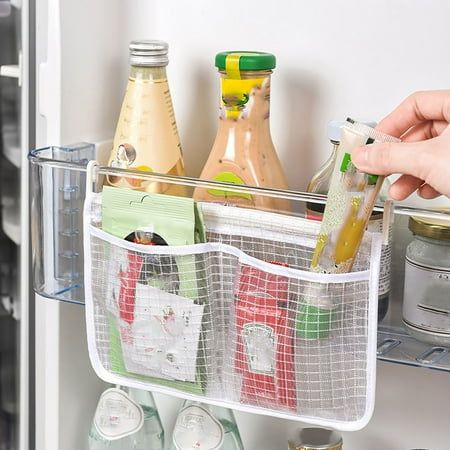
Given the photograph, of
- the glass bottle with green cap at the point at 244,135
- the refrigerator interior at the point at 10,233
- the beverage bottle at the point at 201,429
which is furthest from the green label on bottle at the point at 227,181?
the refrigerator interior at the point at 10,233

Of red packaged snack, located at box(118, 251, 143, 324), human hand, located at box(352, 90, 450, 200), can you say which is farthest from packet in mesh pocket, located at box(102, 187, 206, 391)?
human hand, located at box(352, 90, 450, 200)

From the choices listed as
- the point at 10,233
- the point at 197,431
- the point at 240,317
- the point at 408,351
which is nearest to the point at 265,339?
the point at 240,317

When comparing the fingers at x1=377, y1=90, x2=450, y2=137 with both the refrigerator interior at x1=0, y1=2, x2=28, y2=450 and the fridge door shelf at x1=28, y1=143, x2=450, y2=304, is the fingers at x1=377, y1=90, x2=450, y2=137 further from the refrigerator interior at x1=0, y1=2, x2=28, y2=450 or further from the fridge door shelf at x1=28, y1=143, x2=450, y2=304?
the refrigerator interior at x1=0, y1=2, x2=28, y2=450

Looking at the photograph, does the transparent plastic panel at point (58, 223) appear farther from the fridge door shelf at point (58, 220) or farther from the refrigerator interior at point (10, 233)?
the refrigerator interior at point (10, 233)

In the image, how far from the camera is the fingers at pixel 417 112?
92 cm

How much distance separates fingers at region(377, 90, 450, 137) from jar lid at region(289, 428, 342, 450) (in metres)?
0.35

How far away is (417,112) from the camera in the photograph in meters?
0.94

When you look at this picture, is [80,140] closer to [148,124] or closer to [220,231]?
[148,124]

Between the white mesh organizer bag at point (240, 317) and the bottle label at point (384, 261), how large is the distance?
0.13ft

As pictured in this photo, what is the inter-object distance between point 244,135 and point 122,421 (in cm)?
39

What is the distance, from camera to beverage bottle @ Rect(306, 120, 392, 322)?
95 centimetres

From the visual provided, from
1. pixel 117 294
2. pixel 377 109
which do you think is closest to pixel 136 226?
pixel 117 294

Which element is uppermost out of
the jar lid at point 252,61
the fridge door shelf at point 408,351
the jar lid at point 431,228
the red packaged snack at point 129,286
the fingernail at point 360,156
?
the jar lid at point 252,61

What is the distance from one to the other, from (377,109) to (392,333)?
254mm
